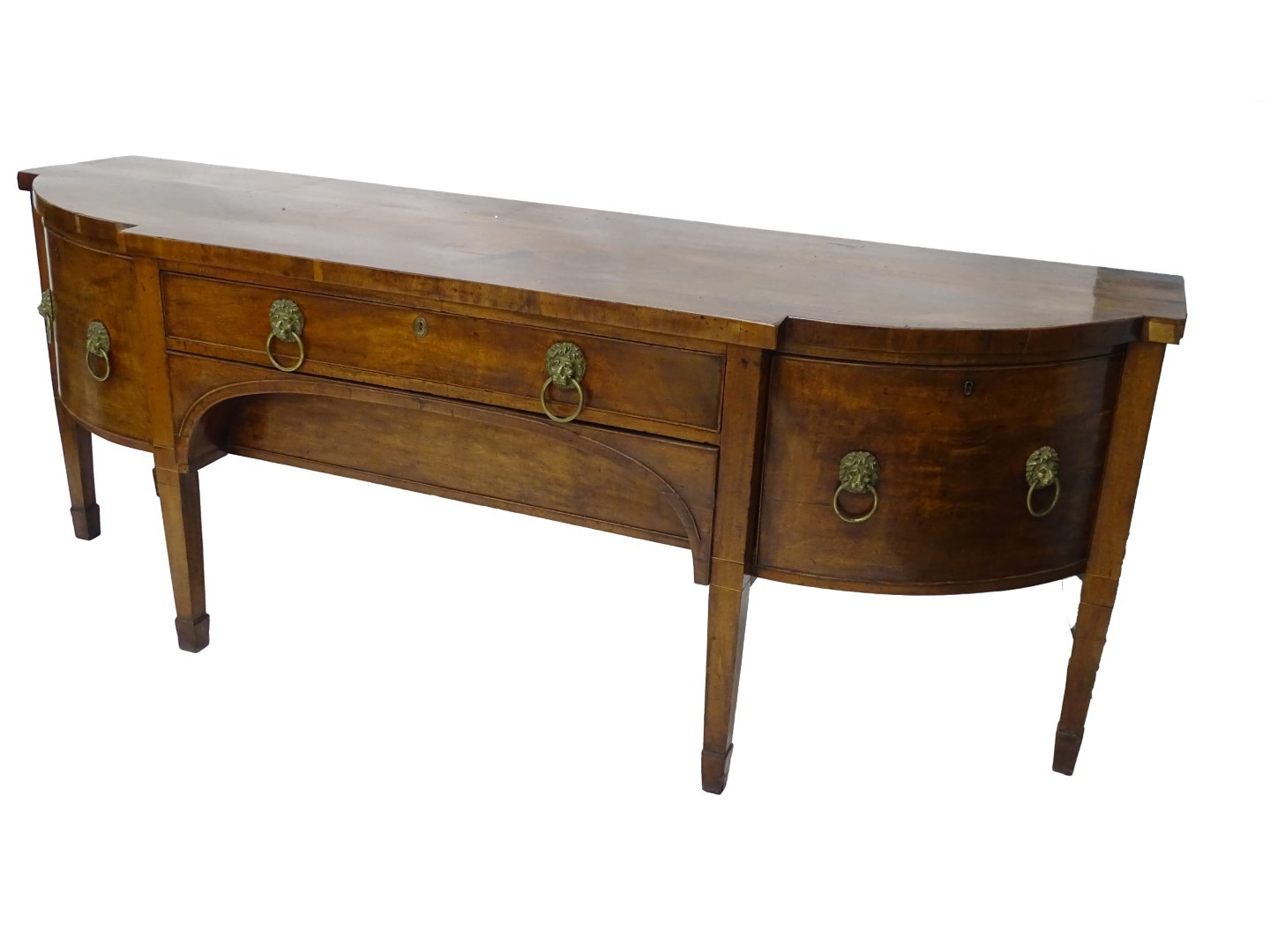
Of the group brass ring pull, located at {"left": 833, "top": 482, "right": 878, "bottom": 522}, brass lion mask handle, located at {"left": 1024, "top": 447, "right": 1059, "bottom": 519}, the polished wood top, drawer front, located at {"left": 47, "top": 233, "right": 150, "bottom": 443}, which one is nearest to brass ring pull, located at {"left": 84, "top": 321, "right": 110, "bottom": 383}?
drawer front, located at {"left": 47, "top": 233, "right": 150, "bottom": 443}

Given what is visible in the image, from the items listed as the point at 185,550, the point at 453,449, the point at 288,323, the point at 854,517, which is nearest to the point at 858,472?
the point at 854,517

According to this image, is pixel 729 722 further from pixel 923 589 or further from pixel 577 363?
pixel 577 363

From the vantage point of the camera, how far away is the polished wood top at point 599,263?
8.34 ft

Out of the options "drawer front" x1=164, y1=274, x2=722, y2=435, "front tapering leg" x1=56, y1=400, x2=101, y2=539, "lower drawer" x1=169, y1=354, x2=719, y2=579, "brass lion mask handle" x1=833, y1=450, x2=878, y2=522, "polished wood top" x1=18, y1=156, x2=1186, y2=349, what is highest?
"polished wood top" x1=18, y1=156, x2=1186, y2=349

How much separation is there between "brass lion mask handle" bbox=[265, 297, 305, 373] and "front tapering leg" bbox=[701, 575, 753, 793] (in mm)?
1108

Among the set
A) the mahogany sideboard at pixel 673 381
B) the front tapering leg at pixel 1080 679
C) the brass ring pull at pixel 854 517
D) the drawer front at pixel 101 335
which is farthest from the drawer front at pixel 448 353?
the front tapering leg at pixel 1080 679

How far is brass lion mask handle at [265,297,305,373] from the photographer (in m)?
2.88

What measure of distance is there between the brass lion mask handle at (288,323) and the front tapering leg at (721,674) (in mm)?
1108

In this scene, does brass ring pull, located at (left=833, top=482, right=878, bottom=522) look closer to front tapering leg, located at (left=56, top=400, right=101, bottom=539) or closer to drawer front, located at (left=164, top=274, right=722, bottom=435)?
drawer front, located at (left=164, top=274, right=722, bottom=435)

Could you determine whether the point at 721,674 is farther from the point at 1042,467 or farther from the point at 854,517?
the point at 1042,467

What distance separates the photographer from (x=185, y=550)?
3342mm

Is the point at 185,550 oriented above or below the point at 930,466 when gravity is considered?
below

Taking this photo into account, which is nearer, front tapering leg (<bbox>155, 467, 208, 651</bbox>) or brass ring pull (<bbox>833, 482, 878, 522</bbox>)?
brass ring pull (<bbox>833, 482, 878, 522</bbox>)

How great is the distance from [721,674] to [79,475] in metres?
2.24
